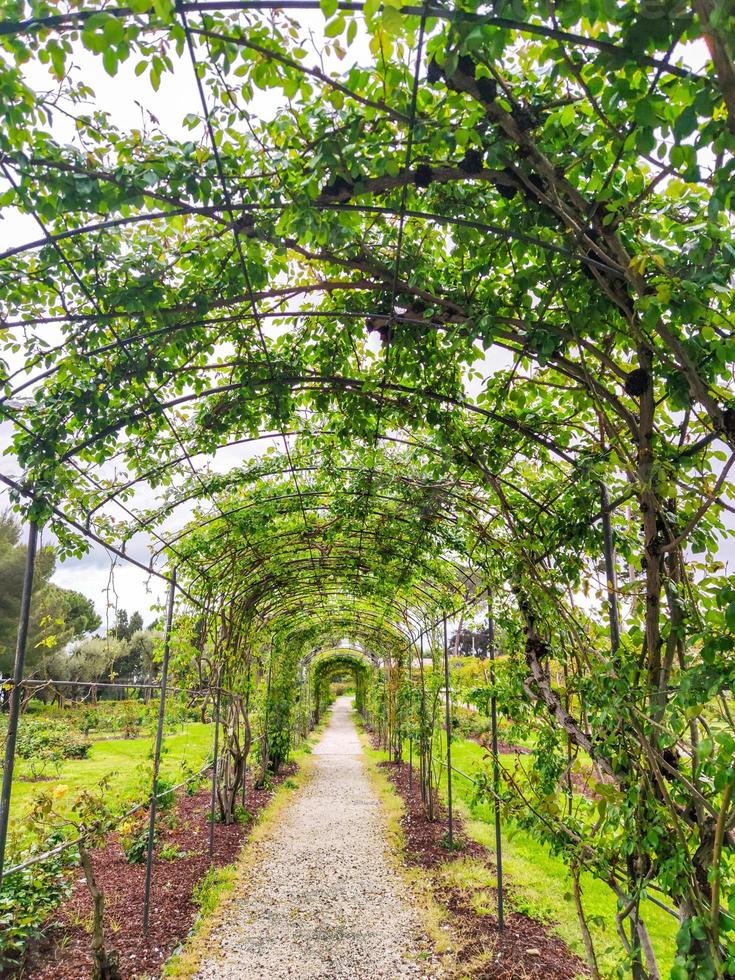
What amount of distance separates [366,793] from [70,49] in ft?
39.1

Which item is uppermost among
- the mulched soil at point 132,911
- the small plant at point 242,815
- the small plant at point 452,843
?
the mulched soil at point 132,911

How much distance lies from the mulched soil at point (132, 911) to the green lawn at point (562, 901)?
8.56ft

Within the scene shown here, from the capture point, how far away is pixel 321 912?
5641 mm

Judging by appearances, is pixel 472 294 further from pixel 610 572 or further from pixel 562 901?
pixel 562 901

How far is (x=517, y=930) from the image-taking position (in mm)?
4797

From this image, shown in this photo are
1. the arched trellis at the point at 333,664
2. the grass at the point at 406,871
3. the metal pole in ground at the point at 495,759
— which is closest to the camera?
the metal pole in ground at the point at 495,759

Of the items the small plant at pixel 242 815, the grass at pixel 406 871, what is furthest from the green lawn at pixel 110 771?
the grass at pixel 406 871

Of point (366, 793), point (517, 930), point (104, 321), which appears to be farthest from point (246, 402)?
point (366, 793)

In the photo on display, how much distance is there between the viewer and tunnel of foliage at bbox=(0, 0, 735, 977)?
180 centimetres

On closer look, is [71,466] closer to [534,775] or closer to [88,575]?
[88,575]

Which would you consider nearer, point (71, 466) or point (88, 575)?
point (71, 466)

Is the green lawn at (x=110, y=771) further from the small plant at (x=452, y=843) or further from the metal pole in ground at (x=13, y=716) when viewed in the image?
the small plant at (x=452, y=843)

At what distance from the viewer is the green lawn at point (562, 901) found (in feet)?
14.5

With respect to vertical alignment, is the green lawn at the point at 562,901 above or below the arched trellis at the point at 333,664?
below
